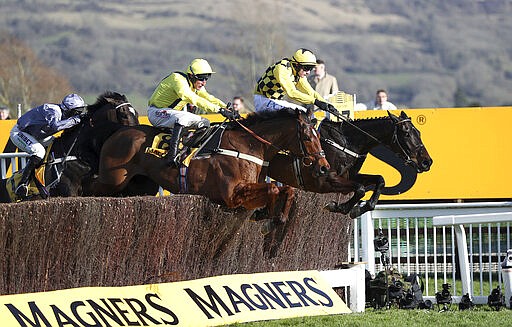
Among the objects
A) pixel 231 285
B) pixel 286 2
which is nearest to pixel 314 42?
pixel 286 2

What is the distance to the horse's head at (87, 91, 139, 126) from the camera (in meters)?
11.3

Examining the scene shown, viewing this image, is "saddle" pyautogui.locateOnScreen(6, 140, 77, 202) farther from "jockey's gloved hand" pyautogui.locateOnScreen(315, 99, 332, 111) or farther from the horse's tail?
"jockey's gloved hand" pyautogui.locateOnScreen(315, 99, 332, 111)

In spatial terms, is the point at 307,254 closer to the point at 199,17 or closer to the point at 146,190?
the point at 146,190

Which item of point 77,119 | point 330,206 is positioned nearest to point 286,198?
point 330,206

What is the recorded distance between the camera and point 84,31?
6888cm

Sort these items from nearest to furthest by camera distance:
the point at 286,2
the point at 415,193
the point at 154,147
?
the point at 154,147 → the point at 415,193 → the point at 286,2

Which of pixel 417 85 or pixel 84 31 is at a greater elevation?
pixel 84 31

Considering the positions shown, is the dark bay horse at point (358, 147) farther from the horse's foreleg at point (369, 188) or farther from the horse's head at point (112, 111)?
the horse's head at point (112, 111)

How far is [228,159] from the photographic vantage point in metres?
10.2

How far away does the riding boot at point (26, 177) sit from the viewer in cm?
1094

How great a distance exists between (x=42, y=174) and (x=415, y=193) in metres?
4.47

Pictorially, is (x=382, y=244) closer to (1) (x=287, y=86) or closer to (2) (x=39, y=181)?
(1) (x=287, y=86)

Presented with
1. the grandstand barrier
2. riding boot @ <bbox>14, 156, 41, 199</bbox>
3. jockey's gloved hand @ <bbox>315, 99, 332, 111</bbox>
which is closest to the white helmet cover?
riding boot @ <bbox>14, 156, 41, 199</bbox>

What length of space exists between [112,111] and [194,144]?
132 cm
